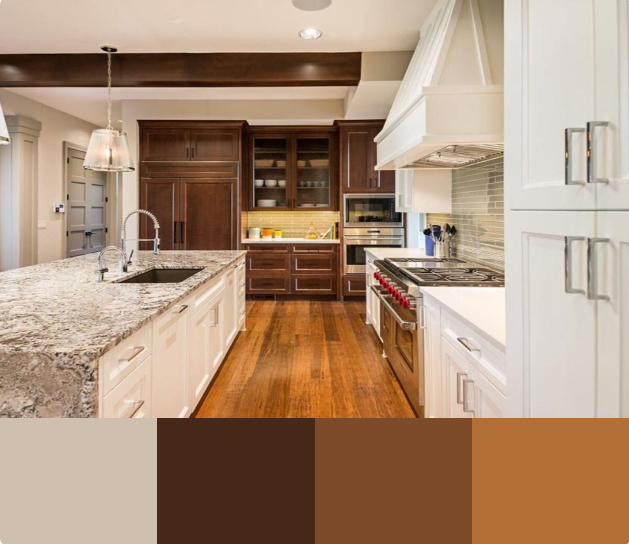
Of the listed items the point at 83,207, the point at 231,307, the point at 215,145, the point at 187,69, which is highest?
the point at 187,69

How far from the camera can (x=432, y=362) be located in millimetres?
2248

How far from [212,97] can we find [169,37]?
81.6 inches

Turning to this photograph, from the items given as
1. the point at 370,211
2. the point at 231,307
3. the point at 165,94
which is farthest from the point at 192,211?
the point at 231,307

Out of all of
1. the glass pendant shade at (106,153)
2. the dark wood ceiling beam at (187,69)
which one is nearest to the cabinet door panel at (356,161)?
the dark wood ceiling beam at (187,69)

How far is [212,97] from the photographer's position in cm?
591

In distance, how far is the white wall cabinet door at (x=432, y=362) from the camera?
2.14m

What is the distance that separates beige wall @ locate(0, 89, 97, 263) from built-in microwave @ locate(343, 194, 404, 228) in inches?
163

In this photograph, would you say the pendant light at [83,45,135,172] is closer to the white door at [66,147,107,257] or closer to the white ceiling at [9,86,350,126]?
the white ceiling at [9,86,350,126]

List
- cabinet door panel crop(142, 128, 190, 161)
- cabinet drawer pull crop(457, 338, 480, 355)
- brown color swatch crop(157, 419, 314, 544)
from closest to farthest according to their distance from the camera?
brown color swatch crop(157, 419, 314, 544)
cabinet drawer pull crop(457, 338, 480, 355)
cabinet door panel crop(142, 128, 190, 161)

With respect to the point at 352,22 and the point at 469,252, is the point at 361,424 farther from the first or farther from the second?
the point at 352,22

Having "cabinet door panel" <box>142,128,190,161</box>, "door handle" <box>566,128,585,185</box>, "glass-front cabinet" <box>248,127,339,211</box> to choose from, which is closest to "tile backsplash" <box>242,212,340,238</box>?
"glass-front cabinet" <box>248,127,339,211</box>

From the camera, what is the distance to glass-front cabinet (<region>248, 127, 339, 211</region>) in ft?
21.2

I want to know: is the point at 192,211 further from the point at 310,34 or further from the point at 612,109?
the point at 612,109

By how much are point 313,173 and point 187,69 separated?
2.64 metres
